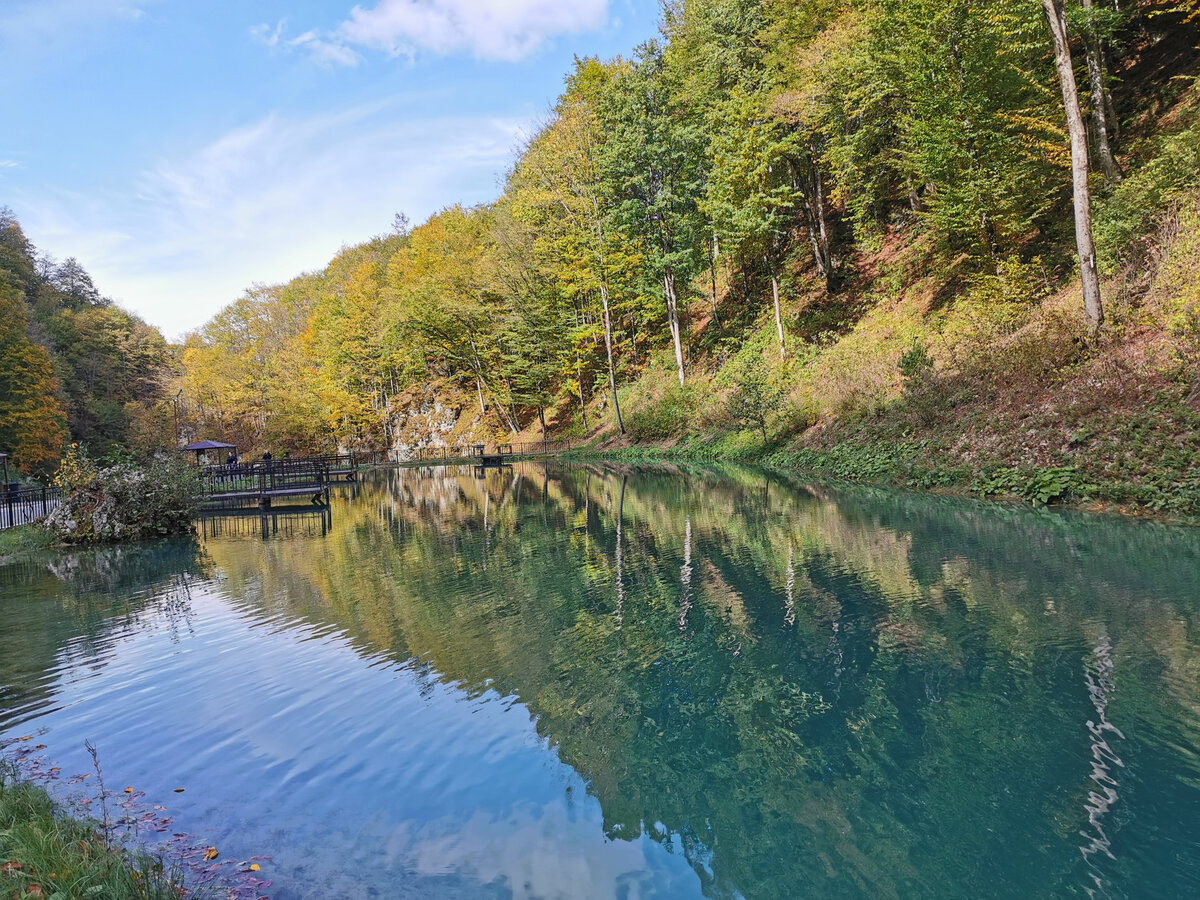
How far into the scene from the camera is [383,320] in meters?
50.5

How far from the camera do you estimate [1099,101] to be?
1800cm

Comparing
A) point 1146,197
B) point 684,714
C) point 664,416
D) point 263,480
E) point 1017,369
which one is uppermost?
point 1146,197

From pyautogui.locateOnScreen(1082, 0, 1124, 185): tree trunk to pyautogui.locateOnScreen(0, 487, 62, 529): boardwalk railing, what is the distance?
32674 millimetres

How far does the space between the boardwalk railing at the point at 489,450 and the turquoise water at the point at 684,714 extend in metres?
28.8

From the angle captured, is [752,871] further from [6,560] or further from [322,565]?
[6,560]

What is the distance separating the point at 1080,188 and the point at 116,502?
2477 centimetres

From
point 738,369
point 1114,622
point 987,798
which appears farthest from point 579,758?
point 738,369

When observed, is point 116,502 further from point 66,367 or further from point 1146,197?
point 66,367

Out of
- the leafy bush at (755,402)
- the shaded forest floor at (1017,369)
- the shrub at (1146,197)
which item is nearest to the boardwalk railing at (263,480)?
the shaded forest floor at (1017,369)

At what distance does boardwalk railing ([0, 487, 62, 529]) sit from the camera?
20.7m

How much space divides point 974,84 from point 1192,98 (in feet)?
18.2

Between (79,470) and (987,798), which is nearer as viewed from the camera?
(987,798)

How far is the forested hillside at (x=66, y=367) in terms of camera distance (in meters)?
34.4

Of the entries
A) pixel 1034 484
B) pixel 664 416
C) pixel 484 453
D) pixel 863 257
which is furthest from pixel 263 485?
pixel 863 257
